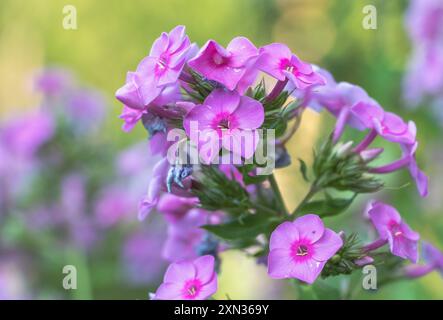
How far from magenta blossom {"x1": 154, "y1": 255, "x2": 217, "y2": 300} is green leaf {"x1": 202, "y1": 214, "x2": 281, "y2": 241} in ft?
0.41

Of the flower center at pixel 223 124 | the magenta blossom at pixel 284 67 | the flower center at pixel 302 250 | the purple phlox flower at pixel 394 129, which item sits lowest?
the flower center at pixel 302 250

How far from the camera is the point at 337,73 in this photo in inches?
138

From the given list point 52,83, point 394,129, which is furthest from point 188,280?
point 52,83

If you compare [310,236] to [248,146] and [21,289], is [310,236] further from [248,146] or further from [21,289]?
[21,289]

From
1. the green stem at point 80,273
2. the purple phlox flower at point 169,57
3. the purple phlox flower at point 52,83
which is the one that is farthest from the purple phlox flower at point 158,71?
the purple phlox flower at point 52,83

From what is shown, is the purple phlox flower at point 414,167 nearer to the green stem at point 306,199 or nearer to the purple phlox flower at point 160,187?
the green stem at point 306,199

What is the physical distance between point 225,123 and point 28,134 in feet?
5.65

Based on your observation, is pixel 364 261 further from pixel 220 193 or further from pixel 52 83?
pixel 52 83

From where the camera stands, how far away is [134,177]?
126 inches

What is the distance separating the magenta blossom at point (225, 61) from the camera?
1.24 m

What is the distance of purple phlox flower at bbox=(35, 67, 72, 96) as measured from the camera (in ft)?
9.59

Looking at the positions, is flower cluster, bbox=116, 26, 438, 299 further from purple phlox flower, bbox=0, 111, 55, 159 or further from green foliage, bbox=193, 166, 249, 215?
purple phlox flower, bbox=0, 111, 55, 159

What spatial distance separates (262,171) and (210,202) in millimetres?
125

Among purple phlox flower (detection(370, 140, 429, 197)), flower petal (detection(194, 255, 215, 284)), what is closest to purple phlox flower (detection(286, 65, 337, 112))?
purple phlox flower (detection(370, 140, 429, 197))
